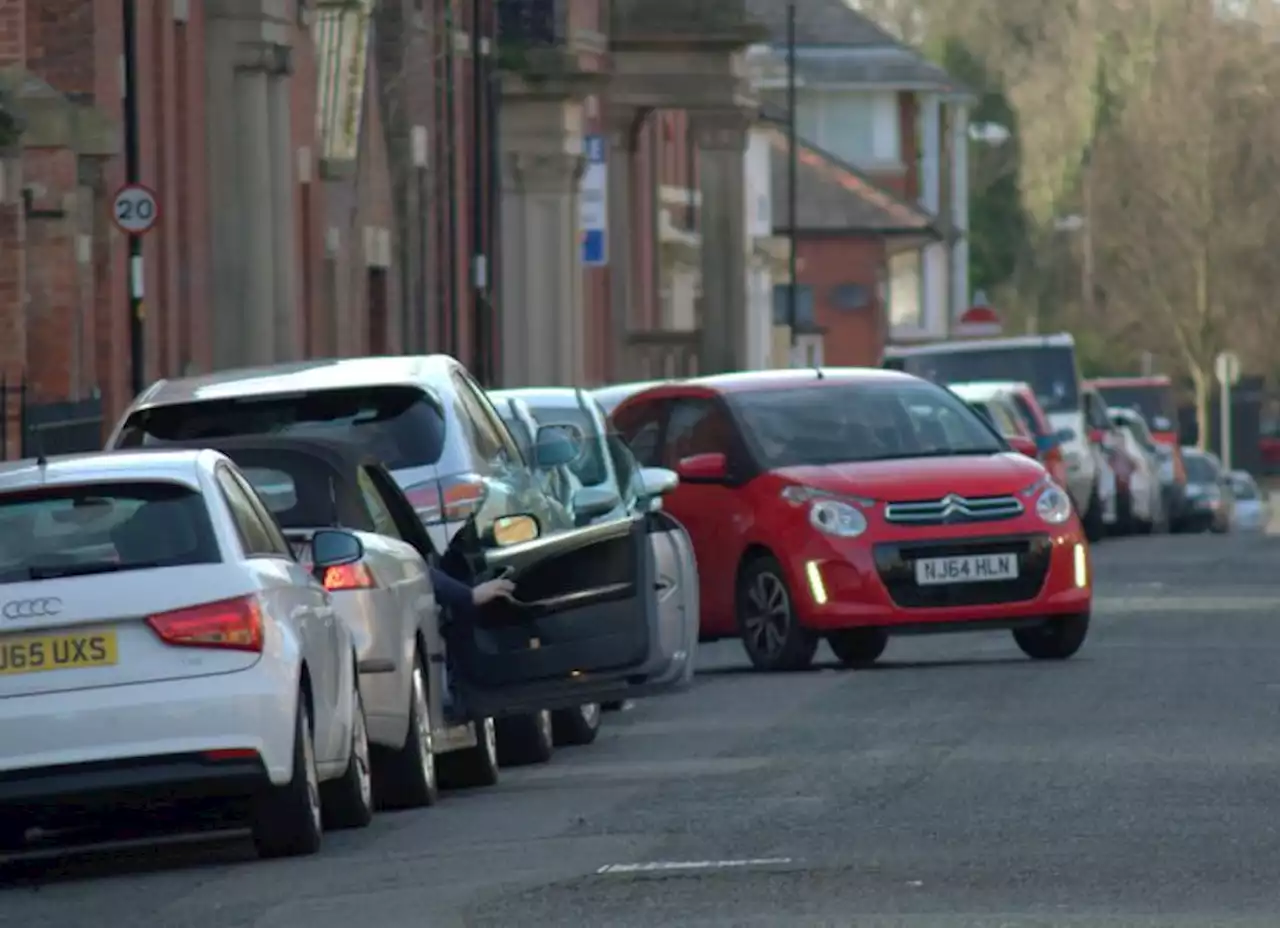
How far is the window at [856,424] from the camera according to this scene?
24.7 meters

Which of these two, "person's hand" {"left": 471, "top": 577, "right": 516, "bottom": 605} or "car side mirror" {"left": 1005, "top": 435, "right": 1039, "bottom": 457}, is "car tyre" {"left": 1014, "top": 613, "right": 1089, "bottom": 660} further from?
"car side mirror" {"left": 1005, "top": 435, "right": 1039, "bottom": 457}

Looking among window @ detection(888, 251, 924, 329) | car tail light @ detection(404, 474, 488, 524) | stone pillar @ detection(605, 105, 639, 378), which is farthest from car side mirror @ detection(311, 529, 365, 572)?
window @ detection(888, 251, 924, 329)

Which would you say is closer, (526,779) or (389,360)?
(526,779)

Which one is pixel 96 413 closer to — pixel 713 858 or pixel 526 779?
pixel 526 779

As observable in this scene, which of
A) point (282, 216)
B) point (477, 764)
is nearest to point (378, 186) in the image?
point (282, 216)

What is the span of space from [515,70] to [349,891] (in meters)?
43.0

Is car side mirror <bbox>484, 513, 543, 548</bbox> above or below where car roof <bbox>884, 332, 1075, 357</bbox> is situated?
above

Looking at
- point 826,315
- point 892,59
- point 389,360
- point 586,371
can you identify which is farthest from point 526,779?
point 892,59

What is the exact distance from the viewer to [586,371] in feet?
200

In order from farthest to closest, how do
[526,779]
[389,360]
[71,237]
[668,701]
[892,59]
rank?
[892,59], [71,237], [668,701], [389,360], [526,779]

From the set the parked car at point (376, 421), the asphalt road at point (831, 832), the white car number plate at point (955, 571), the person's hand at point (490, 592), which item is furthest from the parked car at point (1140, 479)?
the person's hand at point (490, 592)

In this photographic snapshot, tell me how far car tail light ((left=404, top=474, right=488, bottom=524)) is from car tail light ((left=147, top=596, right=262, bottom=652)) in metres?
4.28

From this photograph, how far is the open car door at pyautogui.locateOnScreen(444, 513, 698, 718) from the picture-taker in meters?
17.1

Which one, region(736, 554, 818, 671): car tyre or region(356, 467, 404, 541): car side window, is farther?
region(736, 554, 818, 671): car tyre
